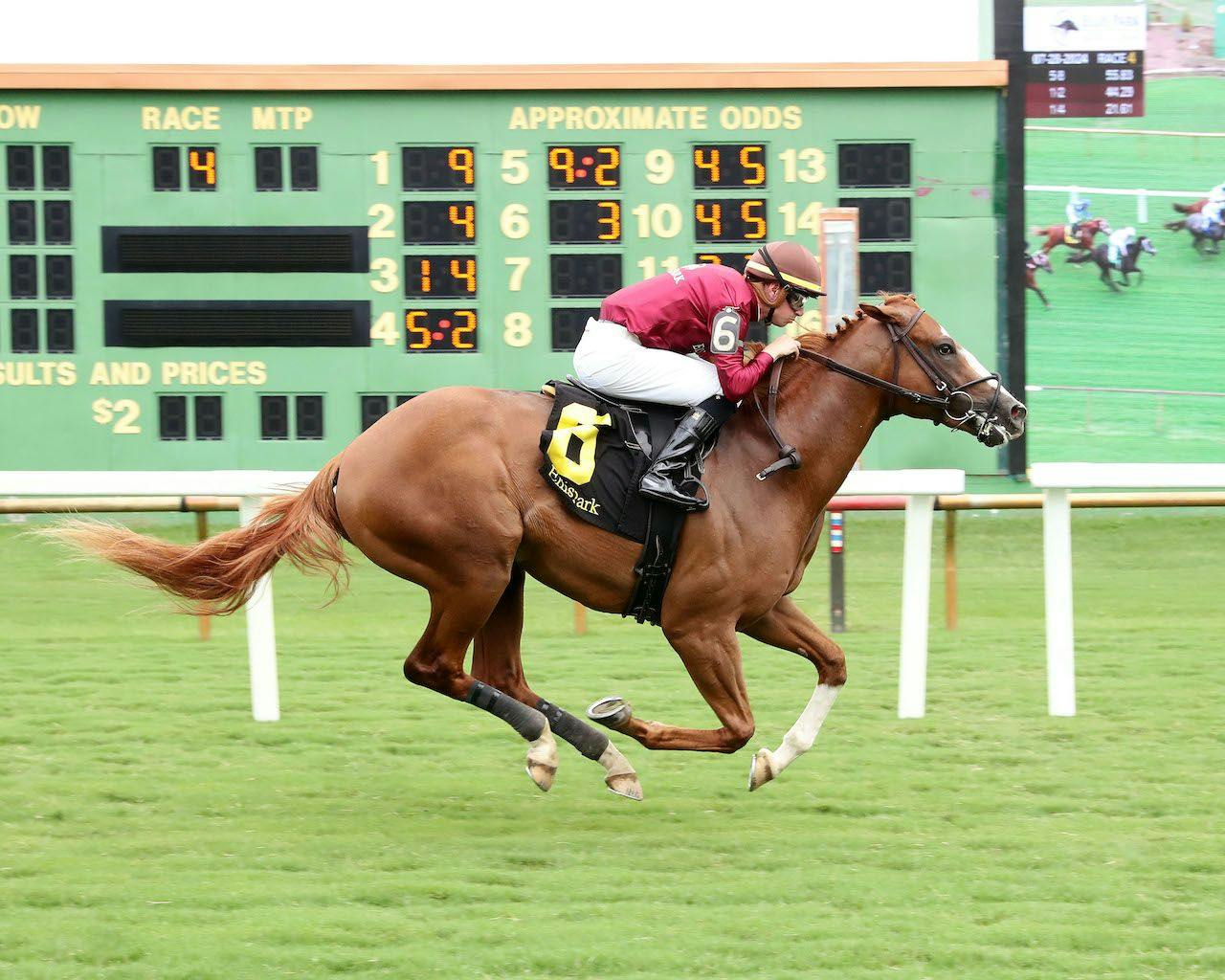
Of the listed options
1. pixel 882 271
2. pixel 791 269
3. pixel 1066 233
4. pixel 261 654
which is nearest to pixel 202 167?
pixel 882 271

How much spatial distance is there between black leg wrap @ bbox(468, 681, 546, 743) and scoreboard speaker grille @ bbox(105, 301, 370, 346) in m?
7.18

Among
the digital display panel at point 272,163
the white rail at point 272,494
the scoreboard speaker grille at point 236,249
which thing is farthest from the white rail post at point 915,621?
the digital display panel at point 272,163

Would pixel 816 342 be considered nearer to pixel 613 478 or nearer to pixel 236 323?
pixel 613 478

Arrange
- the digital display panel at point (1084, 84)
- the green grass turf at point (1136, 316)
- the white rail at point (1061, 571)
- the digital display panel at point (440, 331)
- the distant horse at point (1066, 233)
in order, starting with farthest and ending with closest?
1. the distant horse at point (1066, 233)
2. the green grass turf at point (1136, 316)
3. the digital display panel at point (1084, 84)
4. the digital display panel at point (440, 331)
5. the white rail at point (1061, 571)

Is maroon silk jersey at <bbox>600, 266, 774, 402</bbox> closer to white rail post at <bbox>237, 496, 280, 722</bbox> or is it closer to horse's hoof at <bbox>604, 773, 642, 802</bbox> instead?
horse's hoof at <bbox>604, 773, 642, 802</bbox>

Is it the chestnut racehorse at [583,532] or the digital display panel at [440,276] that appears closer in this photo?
the chestnut racehorse at [583,532]

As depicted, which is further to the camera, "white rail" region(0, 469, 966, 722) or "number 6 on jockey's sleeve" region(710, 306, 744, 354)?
"white rail" region(0, 469, 966, 722)

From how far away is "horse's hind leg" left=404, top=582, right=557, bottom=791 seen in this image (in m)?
4.84

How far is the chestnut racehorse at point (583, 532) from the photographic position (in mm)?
4781

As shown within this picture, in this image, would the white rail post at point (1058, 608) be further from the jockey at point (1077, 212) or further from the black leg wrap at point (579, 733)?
the jockey at point (1077, 212)

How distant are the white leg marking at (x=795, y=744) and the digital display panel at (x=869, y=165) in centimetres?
761

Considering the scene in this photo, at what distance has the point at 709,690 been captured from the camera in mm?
4809

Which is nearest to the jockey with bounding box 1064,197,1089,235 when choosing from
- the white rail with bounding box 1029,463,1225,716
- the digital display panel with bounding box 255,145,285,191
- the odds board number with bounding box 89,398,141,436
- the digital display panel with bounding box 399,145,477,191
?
the digital display panel with bounding box 399,145,477,191

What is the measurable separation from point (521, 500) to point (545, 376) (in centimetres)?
697
